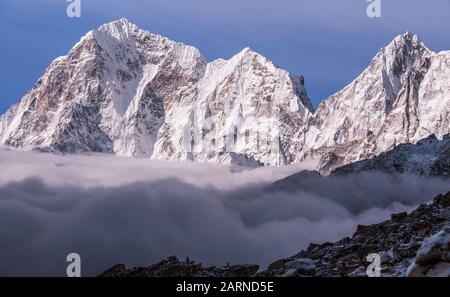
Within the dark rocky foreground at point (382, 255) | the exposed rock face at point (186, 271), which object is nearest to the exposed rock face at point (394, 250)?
the dark rocky foreground at point (382, 255)

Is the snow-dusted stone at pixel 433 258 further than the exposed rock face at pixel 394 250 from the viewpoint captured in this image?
No

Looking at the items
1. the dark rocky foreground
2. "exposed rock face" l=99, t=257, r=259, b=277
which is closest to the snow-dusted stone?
the dark rocky foreground

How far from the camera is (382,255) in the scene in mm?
79688

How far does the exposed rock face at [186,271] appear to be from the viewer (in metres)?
94.9

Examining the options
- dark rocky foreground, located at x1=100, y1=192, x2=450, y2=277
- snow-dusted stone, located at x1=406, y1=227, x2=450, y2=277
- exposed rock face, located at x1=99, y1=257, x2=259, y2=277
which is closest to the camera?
snow-dusted stone, located at x1=406, y1=227, x2=450, y2=277

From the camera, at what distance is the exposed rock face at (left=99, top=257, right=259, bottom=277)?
311 feet

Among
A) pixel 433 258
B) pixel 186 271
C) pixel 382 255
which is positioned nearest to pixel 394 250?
pixel 382 255

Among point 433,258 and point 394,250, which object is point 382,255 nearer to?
point 394,250

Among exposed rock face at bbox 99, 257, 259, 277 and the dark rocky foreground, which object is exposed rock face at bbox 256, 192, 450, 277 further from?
exposed rock face at bbox 99, 257, 259, 277

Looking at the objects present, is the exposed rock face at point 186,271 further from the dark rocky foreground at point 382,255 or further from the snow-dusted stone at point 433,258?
the snow-dusted stone at point 433,258

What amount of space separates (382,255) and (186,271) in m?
28.2
